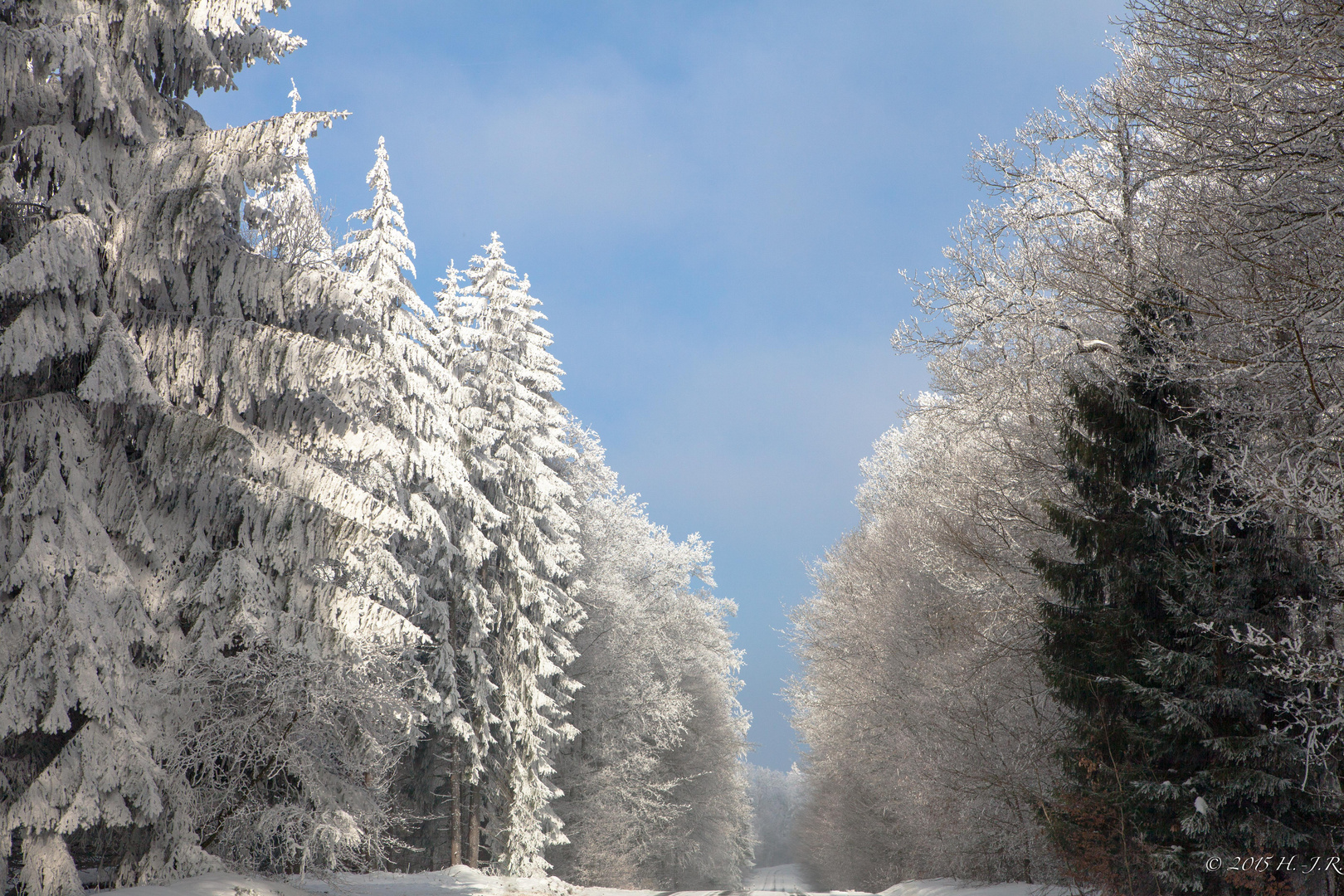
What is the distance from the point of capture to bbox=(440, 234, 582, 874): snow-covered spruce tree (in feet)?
63.5

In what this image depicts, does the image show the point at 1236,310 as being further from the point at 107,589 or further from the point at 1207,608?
the point at 107,589

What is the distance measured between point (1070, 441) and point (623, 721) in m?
18.6

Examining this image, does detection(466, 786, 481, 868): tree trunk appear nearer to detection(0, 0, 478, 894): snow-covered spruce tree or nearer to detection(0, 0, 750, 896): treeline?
detection(0, 0, 750, 896): treeline

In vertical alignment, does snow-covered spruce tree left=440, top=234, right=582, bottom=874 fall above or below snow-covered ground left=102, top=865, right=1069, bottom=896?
above

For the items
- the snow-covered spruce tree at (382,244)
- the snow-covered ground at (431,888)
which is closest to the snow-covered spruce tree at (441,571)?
the snow-covered spruce tree at (382,244)

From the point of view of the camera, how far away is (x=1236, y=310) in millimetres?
8242

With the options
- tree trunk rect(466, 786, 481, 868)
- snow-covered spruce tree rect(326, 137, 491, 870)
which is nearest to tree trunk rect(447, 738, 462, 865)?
snow-covered spruce tree rect(326, 137, 491, 870)

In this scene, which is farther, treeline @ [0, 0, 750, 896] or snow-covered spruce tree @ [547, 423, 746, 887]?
snow-covered spruce tree @ [547, 423, 746, 887]

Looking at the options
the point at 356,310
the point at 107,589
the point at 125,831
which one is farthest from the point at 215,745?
the point at 356,310

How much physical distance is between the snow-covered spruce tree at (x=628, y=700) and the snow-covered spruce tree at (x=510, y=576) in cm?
260

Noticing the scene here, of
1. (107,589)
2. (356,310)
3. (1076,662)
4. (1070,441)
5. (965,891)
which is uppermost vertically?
(356,310)

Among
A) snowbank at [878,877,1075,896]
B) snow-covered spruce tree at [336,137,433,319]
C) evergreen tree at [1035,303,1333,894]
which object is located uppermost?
snow-covered spruce tree at [336,137,433,319]

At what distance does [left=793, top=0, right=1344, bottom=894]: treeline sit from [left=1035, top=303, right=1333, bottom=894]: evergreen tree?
1.3 inches

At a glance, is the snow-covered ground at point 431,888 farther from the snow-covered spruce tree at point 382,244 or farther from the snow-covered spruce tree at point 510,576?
the snow-covered spruce tree at point 382,244
